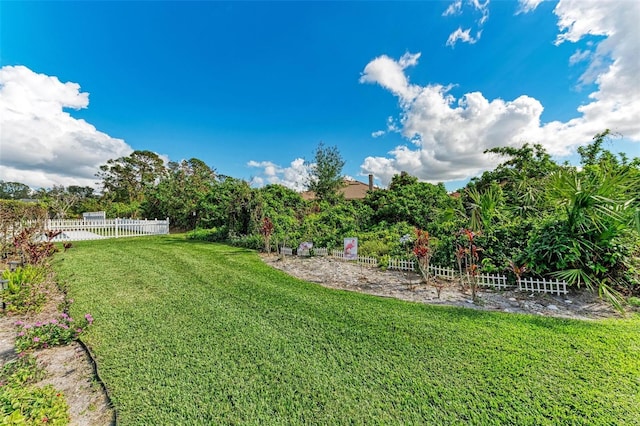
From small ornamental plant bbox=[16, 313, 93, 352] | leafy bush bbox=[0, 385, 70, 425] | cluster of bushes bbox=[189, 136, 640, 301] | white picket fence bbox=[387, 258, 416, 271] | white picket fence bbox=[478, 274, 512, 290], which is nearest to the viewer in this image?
leafy bush bbox=[0, 385, 70, 425]

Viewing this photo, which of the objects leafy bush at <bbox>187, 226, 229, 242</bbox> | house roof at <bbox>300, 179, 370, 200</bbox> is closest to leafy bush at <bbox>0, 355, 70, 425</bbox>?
leafy bush at <bbox>187, 226, 229, 242</bbox>

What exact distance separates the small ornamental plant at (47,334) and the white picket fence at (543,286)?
6276 millimetres

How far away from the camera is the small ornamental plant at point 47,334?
257 cm

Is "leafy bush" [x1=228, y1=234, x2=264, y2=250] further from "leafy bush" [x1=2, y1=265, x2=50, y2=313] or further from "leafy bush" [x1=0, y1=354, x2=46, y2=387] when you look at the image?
"leafy bush" [x1=0, y1=354, x2=46, y2=387]

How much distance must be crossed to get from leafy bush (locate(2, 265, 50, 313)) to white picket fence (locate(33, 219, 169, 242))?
8618 millimetres

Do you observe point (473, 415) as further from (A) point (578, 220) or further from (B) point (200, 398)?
(A) point (578, 220)

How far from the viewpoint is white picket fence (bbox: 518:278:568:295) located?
402cm

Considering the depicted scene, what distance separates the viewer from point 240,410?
1833 millimetres

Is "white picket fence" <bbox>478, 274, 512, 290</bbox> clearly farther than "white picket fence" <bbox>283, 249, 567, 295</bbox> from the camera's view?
Yes

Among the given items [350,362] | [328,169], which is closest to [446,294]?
[350,362]

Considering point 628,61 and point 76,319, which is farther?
point 628,61

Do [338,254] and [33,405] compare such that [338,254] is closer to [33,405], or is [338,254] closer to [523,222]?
[523,222]

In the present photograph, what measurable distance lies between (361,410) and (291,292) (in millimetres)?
2770

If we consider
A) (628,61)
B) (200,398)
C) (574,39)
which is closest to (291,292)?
(200,398)
